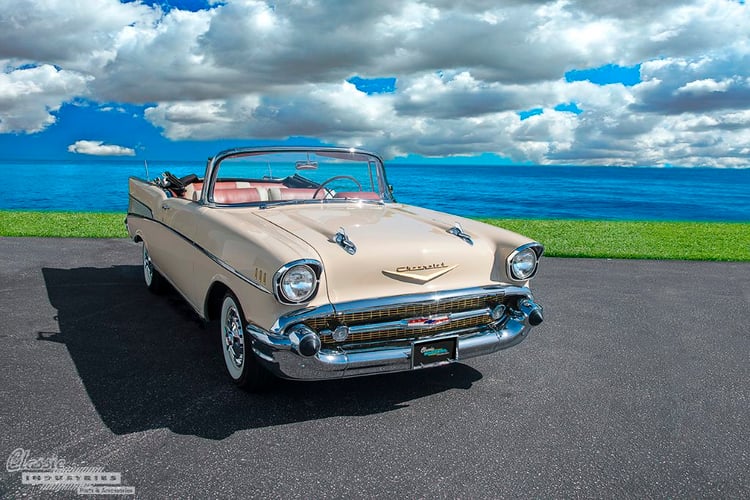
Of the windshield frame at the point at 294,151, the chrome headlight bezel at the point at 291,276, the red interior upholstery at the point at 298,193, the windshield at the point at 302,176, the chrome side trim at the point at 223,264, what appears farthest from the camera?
the red interior upholstery at the point at 298,193

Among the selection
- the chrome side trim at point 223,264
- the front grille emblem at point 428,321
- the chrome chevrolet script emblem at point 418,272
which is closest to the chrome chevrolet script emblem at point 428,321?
the front grille emblem at point 428,321

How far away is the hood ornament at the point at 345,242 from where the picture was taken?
332 centimetres

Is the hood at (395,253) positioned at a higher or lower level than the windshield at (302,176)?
lower

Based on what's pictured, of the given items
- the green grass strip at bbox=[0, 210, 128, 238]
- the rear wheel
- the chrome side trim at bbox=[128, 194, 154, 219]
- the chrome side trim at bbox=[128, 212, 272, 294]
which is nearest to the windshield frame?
the chrome side trim at bbox=[128, 212, 272, 294]

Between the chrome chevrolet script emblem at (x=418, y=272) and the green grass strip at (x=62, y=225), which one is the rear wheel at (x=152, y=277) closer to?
the chrome chevrolet script emblem at (x=418, y=272)

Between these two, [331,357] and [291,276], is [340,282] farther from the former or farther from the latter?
[331,357]

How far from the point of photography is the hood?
10.7ft

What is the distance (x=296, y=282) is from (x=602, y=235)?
33.5ft

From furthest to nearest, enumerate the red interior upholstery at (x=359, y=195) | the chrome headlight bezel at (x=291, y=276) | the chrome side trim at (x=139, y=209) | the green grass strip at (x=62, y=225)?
the green grass strip at (x=62, y=225)
the chrome side trim at (x=139, y=209)
the red interior upholstery at (x=359, y=195)
the chrome headlight bezel at (x=291, y=276)

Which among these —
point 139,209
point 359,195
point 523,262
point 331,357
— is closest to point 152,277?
point 139,209

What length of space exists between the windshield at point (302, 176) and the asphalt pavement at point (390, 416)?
1306mm

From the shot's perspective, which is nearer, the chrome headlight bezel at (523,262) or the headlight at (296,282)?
the headlight at (296,282)

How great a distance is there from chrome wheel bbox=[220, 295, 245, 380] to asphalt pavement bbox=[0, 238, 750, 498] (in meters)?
0.17

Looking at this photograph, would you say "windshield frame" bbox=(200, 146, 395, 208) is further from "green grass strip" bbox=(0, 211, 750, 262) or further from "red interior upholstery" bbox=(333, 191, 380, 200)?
"green grass strip" bbox=(0, 211, 750, 262)
